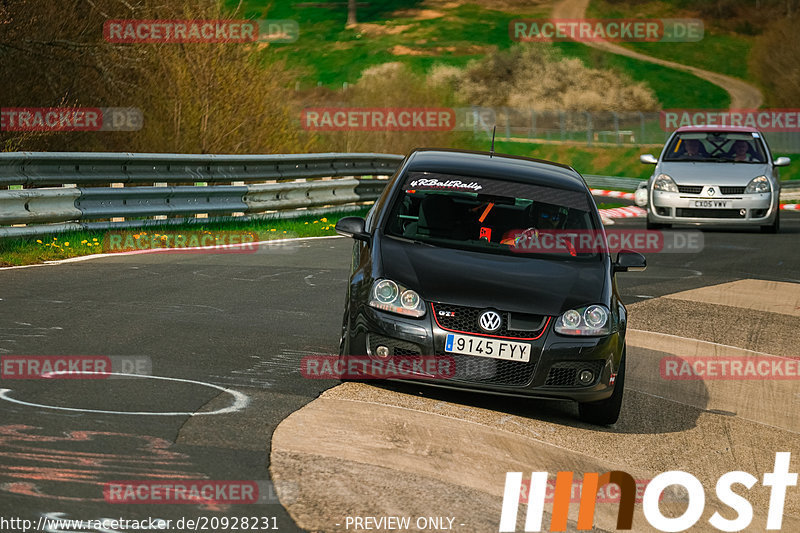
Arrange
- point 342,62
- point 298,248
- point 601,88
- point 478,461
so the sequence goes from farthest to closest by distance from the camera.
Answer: point 342,62
point 601,88
point 298,248
point 478,461

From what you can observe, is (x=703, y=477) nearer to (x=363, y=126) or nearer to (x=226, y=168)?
(x=226, y=168)

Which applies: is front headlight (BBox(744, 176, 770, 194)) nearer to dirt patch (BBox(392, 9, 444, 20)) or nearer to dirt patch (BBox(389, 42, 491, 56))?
dirt patch (BBox(389, 42, 491, 56))

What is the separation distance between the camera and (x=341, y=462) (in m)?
5.89

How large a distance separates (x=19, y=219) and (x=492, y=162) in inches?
256

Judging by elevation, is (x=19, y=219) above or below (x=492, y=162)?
below

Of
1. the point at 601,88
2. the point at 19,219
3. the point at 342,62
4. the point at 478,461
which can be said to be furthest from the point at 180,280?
the point at 342,62

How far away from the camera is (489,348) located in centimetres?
717

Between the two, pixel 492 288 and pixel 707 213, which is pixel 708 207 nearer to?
pixel 707 213
